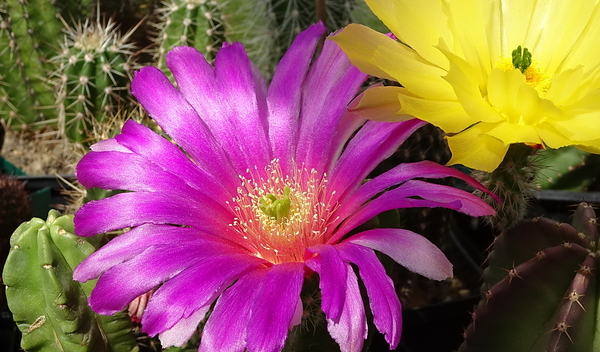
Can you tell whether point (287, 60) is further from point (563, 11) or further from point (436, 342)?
point (436, 342)

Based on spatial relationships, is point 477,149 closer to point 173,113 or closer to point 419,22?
point 419,22

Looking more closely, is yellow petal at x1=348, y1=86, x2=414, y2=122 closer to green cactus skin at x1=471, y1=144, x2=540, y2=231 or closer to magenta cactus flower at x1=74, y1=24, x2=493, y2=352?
magenta cactus flower at x1=74, y1=24, x2=493, y2=352

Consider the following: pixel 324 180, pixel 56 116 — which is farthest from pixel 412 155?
pixel 56 116

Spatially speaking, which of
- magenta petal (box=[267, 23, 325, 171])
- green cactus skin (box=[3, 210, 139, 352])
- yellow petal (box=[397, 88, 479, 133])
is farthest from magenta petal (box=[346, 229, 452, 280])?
green cactus skin (box=[3, 210, 139, 352])

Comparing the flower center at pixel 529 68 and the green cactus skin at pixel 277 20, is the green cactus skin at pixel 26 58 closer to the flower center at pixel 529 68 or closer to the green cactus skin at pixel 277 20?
the green cactus skin at pixel 277 20

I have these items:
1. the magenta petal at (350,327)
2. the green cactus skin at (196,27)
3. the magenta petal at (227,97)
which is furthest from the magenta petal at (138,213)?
the green cactus skin at (196,27)

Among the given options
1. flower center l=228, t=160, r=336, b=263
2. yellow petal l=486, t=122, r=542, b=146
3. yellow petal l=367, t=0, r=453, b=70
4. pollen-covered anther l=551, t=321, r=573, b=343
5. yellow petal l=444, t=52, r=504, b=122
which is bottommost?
pollen-covered anther l=551, t=321, r=573, b=343

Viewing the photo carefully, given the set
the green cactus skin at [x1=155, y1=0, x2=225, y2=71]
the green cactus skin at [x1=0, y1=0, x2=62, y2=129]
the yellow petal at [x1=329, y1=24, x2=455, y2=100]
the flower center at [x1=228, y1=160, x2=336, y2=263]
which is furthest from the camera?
the green cactus skin at [x1=0, y1=0, x2=62, y2=129]

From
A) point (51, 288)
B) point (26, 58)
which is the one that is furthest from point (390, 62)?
point (26, 58)
